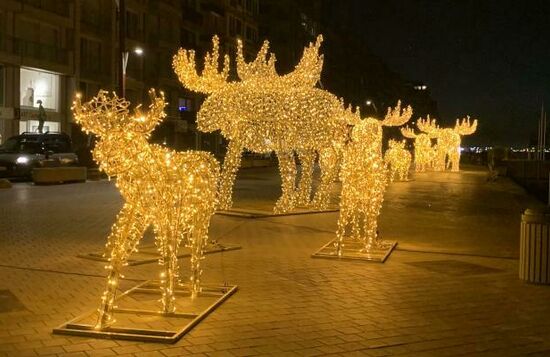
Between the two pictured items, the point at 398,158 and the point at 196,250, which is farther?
the point at 398,158

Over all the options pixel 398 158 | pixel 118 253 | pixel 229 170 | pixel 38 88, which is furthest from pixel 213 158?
pixel 38 88

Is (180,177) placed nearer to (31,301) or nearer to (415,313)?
(31,301)

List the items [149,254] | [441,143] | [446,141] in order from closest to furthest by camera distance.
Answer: [149,254]
[446,141]
[441,143]

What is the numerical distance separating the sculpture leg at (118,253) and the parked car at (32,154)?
67.9 feet

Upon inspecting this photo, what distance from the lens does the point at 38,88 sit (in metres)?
41.4

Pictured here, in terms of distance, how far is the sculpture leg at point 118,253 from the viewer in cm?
621

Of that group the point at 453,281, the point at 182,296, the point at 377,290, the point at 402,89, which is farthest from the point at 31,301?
the point at 402,89

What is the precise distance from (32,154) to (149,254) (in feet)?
61.6

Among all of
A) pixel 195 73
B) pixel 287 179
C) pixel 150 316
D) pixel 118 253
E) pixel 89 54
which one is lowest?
pixel 150 316

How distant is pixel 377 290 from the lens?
805 centimetres

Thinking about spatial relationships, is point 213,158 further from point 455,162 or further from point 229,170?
point 455,162

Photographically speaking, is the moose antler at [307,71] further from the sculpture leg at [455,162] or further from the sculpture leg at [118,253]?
the sculpture leg at [455,162]

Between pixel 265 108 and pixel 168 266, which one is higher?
pixel 265 108

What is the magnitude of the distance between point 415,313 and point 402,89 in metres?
123
